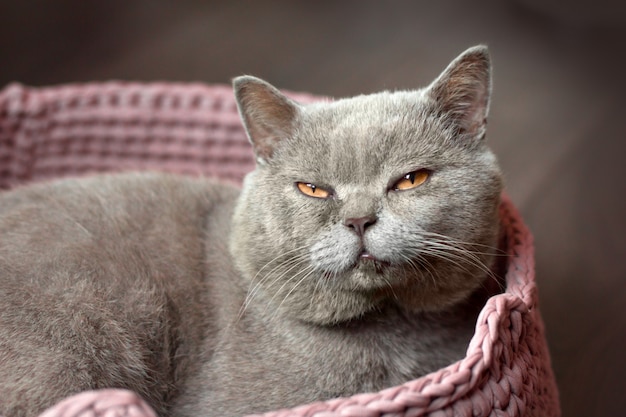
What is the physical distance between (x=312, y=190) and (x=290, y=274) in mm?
143

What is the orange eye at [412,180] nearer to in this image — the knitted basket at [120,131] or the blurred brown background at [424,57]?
the knitted basket at [120,131]

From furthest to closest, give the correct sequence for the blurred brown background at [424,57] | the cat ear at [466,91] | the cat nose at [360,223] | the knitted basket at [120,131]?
the blurred brown background at [424,57]
the knitted basket at [120,131]
the cat ear at [466,91]
the cat nose at [360,223]

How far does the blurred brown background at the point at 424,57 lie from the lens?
1.98 m

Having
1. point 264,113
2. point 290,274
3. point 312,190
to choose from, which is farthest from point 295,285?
point 264,113

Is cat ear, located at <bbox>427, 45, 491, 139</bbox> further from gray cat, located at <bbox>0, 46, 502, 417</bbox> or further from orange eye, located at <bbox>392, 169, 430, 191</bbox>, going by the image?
orange eye, located at <bbox>392, 169, 430, 191</bbox>

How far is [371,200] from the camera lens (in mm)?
1004

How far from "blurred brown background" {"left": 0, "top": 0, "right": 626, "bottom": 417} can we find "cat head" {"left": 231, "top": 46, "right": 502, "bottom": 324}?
2.61 feet

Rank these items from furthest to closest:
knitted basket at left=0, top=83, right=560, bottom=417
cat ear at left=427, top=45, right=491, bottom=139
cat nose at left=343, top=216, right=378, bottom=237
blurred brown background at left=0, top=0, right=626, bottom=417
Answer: blurred brown background at left=0, top=0, right=626, bottom=417, knitted basket at left=0, top=83, right=560, bottom=417, cat ear at left=427, top=45, right=491, bottom=139, cat nose at left=343, top=216, right=378, bottom=237

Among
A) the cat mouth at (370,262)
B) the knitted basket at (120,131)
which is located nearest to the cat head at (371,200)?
the cat mouth at (370,262)

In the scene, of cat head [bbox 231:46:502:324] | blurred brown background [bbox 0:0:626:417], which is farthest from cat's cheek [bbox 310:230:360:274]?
blurred brown background [bbox 0:0:626:417]

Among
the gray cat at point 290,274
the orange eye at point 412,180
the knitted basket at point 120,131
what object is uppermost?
the orange eye at point 412,180

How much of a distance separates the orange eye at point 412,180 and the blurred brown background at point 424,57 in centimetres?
85

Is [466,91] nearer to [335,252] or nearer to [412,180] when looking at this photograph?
[412,180]

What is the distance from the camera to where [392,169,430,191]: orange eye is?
3.42 ft
